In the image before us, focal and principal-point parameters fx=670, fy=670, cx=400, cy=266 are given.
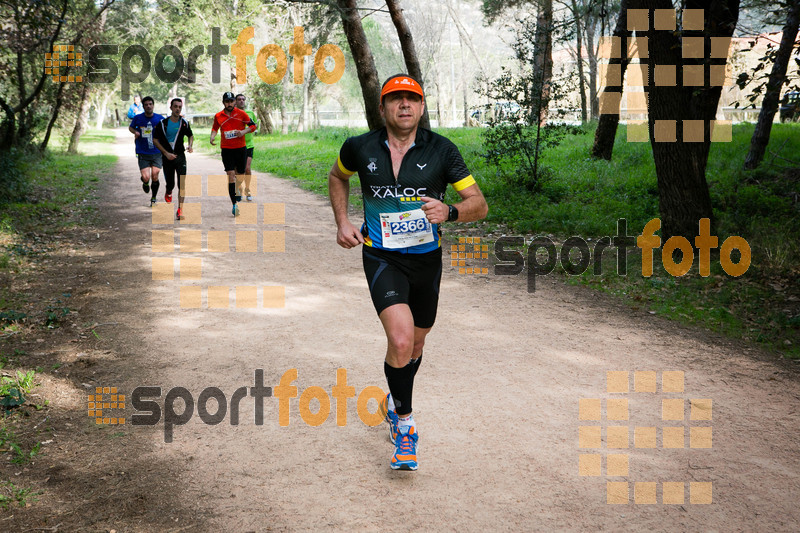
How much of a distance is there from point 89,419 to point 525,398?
11.1ft

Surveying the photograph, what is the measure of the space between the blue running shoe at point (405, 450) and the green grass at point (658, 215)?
4258mm

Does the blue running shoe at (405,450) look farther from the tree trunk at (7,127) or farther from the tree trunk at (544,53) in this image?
the tree trunk at (7,127)

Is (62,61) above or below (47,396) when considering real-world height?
above

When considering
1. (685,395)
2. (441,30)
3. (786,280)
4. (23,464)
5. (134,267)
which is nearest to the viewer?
(23,464)

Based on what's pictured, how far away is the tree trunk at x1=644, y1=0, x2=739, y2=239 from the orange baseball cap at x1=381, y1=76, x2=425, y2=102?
21.3 ft

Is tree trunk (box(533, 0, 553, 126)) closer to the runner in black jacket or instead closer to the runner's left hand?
the runner in black jacket

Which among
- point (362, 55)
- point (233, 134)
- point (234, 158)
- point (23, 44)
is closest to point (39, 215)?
point (23, 44)

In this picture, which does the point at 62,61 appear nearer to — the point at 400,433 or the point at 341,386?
the point at 341,386

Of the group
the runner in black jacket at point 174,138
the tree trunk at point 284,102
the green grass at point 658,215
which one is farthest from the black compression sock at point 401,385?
the tree trunk at point 284,102

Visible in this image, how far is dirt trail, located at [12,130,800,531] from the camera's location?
12.4 feet

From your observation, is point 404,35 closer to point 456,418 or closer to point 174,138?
point 174,138

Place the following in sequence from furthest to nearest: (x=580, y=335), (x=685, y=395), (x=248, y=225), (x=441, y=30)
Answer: (x=441, y=30), (x=248, y=225), (x=580, y=335), (x=685, y=395)

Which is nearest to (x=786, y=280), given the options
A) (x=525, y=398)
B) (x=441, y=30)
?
(x=525, y=398)

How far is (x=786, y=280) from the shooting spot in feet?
27.2
